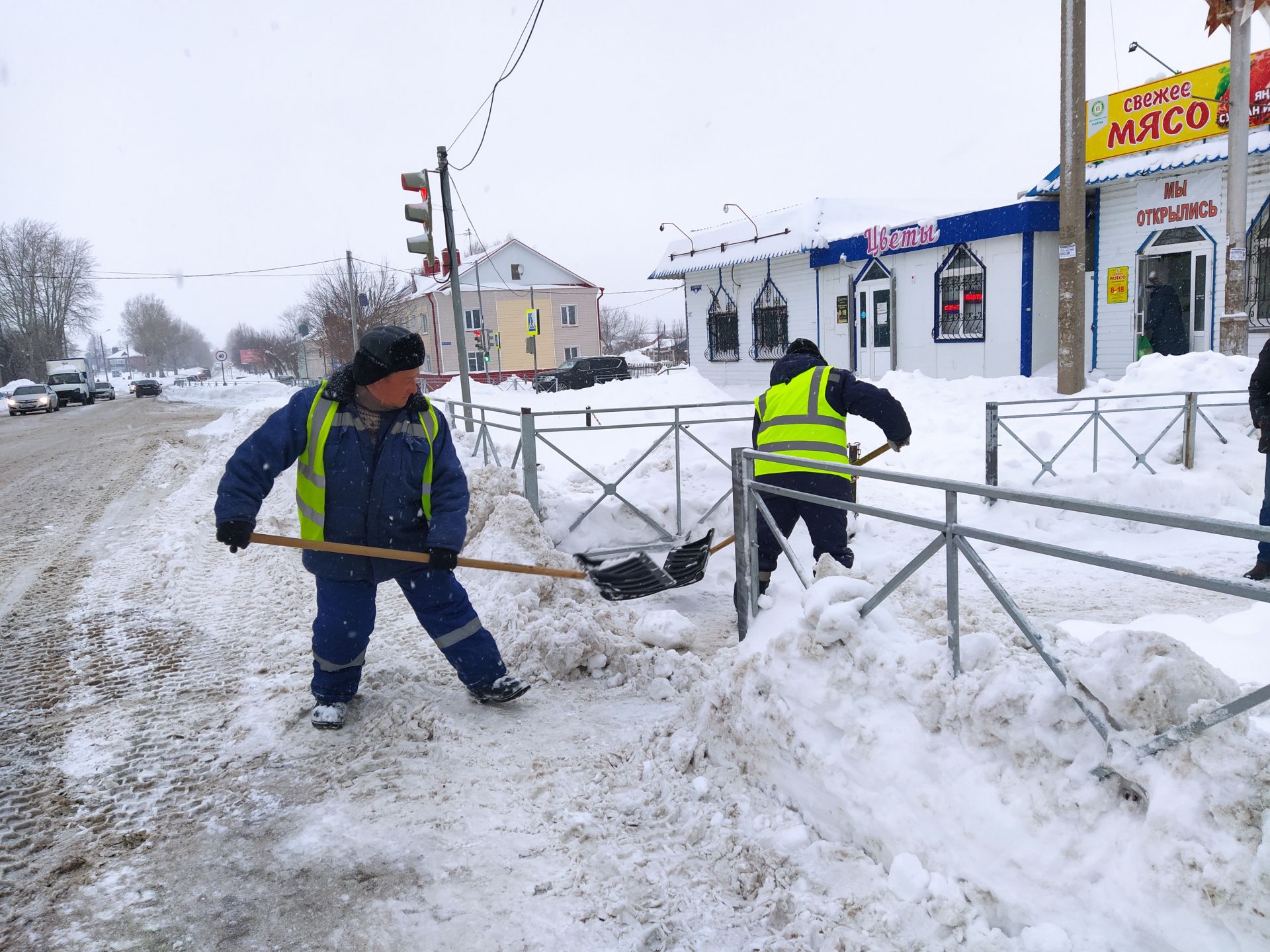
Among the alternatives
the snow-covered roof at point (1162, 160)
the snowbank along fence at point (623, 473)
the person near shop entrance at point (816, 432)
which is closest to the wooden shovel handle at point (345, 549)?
the person near shop entrance at point (816, 432)

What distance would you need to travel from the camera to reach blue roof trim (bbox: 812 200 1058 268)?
1238cm

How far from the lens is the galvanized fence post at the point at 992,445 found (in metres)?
7.36

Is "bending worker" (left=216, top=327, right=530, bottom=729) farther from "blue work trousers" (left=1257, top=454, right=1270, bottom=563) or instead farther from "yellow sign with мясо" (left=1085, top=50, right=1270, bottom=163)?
"yellow sign with мясо" (left=1085, top=50, right=1270, bottom=163)

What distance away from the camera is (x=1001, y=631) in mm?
3850

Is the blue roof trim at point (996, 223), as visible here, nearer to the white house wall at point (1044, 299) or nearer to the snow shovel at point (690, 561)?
the white house wall at point (1044, 299)

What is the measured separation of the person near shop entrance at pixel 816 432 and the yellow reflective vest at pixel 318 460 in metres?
1.86

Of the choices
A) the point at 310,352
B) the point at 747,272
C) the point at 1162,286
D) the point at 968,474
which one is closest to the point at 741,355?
the point at 747,272

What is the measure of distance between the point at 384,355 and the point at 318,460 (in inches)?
20.0

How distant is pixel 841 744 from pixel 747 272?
1710cm

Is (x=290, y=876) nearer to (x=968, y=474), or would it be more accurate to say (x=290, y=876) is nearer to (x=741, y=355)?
(x=968, y=474)

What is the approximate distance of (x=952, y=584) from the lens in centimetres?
241

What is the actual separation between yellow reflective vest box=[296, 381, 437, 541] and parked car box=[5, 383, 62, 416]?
112 ft

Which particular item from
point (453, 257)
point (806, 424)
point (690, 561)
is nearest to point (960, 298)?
point (453, 257)

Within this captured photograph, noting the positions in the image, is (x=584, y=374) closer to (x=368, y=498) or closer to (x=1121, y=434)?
(x=1121, y=434)
